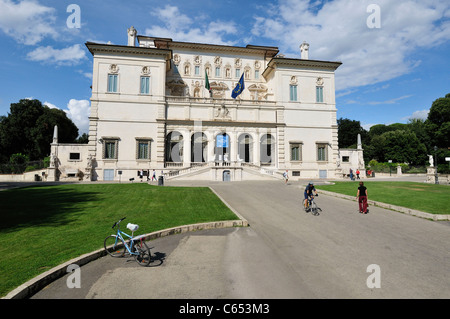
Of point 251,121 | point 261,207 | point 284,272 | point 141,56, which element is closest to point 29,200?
point 261,207

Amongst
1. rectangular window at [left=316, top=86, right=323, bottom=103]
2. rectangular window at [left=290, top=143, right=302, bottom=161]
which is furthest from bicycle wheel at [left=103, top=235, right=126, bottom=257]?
rectangular window at [left=316, top=86, right=323, bottom=103]

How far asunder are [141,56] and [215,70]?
470 inches

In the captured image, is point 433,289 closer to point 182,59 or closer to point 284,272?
point 284,272

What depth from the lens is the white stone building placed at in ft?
105

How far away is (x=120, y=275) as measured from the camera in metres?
5.95

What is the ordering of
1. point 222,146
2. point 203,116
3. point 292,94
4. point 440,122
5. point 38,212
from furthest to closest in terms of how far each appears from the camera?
point 440,122 → point 292,94 → point 222,146 → point 203,116 → point 38,212

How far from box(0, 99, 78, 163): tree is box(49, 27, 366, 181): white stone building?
74.1 ft

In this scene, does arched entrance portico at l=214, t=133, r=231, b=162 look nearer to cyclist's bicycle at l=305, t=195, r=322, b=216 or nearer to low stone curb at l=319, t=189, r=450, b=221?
low stone curb at l=319, t=189, r=450, b=221

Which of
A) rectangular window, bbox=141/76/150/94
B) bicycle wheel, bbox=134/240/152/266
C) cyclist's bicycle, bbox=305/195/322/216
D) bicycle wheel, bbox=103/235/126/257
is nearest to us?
bicycle wheel, bbox=134/240/152/266

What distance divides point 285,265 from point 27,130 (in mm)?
60459

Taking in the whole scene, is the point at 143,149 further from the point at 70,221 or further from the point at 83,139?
the point at 83,139

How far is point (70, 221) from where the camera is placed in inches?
412

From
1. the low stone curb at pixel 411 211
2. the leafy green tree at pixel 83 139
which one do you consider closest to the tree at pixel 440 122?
the low stone curb at pixel 411 211

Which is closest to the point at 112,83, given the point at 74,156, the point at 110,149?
the point at 110,149
